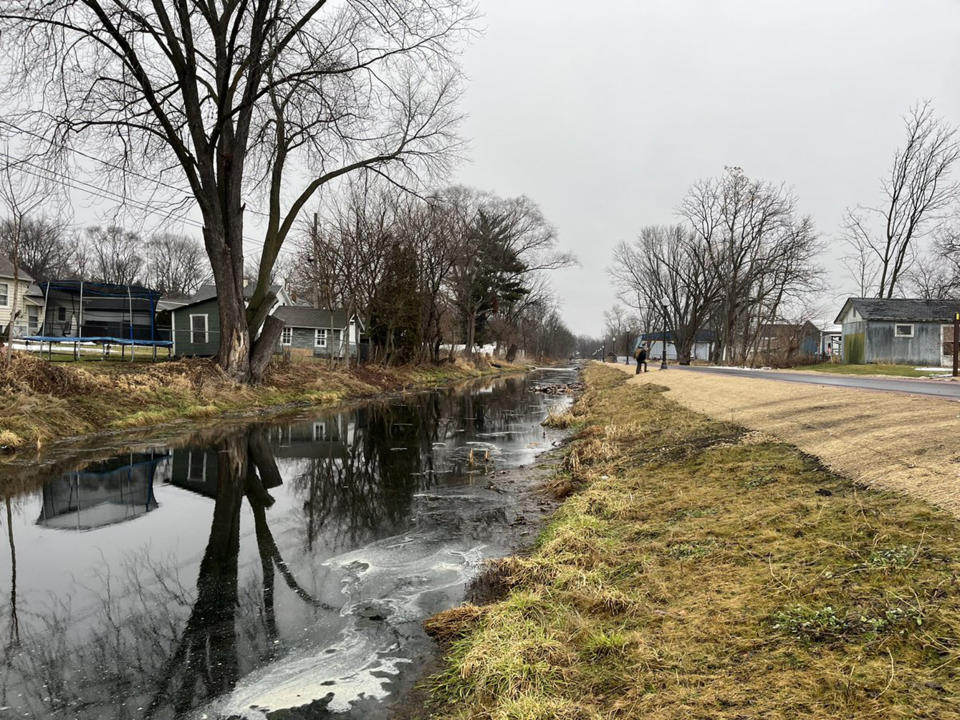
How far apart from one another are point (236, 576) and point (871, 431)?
7.62 meters

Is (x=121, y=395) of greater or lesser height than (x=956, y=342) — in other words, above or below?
below

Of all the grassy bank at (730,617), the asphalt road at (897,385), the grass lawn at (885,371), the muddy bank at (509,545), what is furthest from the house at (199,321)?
the grass lawn at (885,371)

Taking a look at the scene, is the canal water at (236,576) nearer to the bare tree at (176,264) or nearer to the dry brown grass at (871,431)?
the dry brown grass at (871,431)

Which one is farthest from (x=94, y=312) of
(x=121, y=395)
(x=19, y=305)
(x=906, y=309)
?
(x=906, y=309)

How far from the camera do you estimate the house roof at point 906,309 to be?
32.4m

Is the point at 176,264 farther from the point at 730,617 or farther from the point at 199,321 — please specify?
the point at 730,617

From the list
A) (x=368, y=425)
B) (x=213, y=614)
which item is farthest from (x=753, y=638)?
(x=368, y=425)

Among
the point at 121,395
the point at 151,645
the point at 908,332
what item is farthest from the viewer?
the point at 908,332

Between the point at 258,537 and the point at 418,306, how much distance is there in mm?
27560

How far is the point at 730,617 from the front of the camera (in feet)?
10.9

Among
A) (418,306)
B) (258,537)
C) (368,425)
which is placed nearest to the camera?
(258,537)

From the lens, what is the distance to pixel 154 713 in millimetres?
3057

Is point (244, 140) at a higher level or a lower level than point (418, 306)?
higher

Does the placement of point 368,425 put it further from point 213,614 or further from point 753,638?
point 753,638
